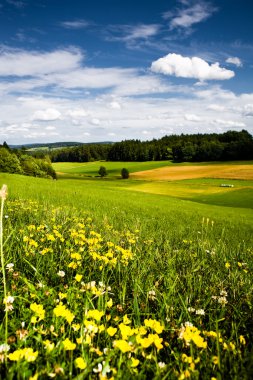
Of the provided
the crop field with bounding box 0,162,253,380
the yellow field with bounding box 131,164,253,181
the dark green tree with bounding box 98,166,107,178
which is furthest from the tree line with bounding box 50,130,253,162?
the crop field with bounding box 0,162,253,380

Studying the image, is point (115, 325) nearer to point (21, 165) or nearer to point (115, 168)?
point (21, 165)

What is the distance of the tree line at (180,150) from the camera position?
4528 inches

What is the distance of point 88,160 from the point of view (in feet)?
577

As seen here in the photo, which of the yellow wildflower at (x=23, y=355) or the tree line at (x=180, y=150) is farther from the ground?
the tree line at (x=180, y=150)

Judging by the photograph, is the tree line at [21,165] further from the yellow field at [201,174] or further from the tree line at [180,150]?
the tree line at [180,150]

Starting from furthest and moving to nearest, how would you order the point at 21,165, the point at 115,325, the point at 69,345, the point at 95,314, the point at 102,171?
the point at 102,171, the point at 21,165, the point at 115,325, the point at 95,314, the point at 69,345

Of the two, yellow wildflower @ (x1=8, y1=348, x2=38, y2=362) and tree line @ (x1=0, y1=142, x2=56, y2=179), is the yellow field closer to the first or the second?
tree line @ (x1=0, y1=142, x2=56, y2=179)

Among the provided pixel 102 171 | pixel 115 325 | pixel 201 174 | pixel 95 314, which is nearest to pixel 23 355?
pixel 95 314

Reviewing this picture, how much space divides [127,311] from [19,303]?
46.0 inches

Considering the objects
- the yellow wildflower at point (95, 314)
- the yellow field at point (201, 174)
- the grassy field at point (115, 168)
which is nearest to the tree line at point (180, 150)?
the grassy field at point (115, 168)

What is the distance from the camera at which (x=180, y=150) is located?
5182 inches

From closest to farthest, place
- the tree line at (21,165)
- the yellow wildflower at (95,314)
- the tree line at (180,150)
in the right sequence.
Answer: the yellow wildflower at (95,314)
the tree line at (21,165)
the tree line at (180,150)

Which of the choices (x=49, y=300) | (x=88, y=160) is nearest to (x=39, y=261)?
(x=49, y=300)

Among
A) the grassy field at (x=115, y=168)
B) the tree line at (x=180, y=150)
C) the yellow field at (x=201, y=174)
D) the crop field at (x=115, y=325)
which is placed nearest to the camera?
the crop field at (x=115, y=325)
